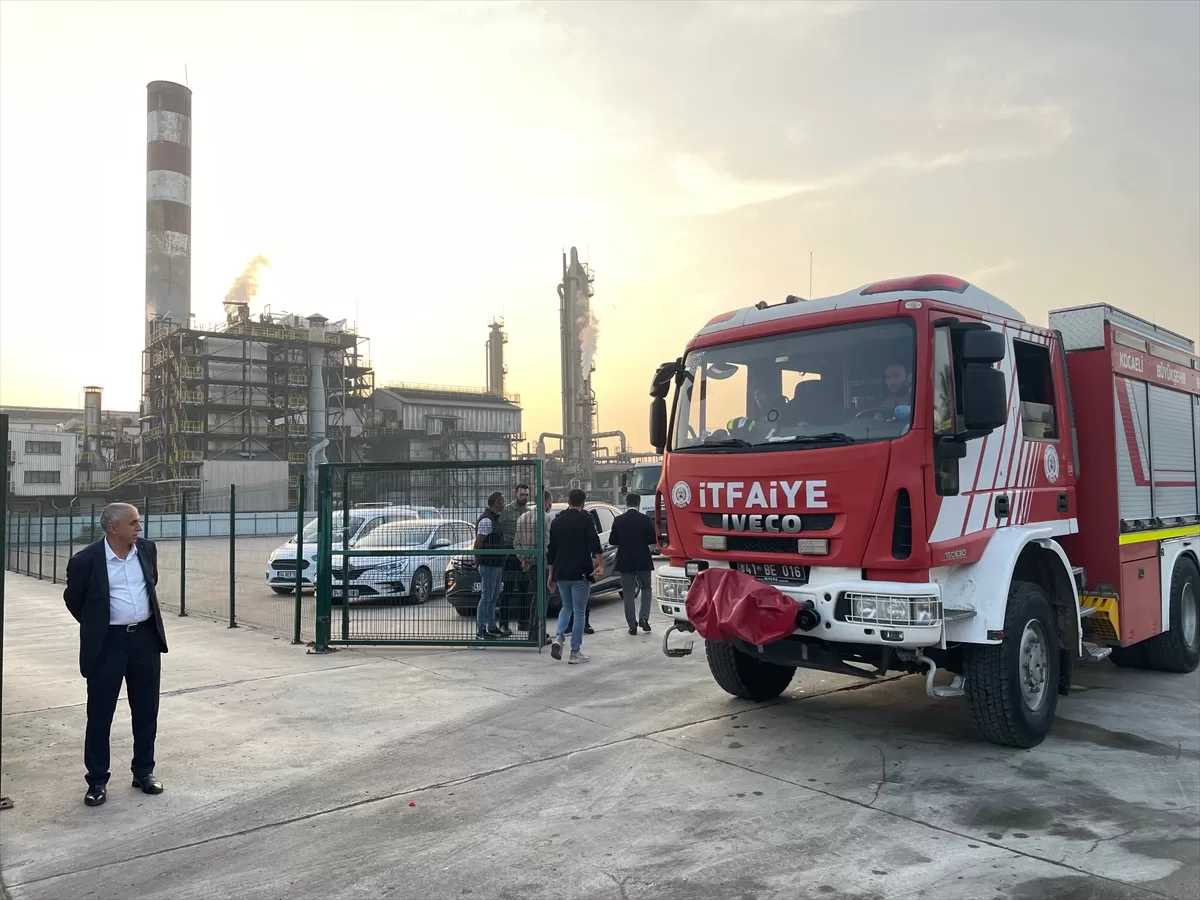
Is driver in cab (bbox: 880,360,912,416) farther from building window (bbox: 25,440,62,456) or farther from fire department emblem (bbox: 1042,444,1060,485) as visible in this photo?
building window (bbox: 25,440,62,456)

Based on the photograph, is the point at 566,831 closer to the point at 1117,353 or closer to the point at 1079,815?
the point at 1079,815

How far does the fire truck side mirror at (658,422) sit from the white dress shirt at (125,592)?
3827 mm

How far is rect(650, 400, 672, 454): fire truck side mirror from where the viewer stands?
7.18 metres

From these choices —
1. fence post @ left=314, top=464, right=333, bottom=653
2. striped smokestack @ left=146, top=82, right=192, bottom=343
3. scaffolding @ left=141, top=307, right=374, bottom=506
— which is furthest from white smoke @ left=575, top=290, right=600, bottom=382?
fence post @ left=314, top=464, right=333, bottom=653

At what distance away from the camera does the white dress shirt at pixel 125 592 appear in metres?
5.30

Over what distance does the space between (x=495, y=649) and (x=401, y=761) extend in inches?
173

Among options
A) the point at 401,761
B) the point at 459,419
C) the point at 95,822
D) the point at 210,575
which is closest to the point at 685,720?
the point at 401,761

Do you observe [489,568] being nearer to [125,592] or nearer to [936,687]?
[125,592]

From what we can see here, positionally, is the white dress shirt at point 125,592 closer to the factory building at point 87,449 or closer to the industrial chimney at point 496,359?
the factory building at point 87,449

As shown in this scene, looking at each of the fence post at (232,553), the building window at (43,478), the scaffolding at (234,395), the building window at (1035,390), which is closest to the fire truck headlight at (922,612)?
the building window at (1035,390)

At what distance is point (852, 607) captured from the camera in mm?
5594

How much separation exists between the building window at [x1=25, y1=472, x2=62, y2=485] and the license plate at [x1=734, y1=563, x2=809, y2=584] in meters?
67.7

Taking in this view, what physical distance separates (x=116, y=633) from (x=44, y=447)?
67042 mm

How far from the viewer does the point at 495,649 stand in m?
10.4
